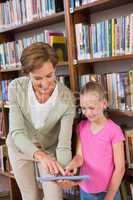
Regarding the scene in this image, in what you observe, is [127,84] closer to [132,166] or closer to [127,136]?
[127,136]

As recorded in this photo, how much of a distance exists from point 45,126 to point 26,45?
3.24ft

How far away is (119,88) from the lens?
193cm

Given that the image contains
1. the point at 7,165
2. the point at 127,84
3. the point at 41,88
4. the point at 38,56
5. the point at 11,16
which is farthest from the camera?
the point at 7,165

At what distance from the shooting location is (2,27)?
9.19 feet

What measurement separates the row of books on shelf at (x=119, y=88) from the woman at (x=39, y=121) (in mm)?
296

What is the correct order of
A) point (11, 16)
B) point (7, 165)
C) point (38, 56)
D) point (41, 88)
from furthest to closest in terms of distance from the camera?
point (7, 165) → point (11, 16) → point (41, 88) → point (38, 56)

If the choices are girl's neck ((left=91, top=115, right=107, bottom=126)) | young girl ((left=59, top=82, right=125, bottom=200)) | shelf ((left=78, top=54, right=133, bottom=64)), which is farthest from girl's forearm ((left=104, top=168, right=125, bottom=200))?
shelf ((left=78, top=54, right=133, bottom=64))

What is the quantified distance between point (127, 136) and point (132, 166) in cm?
18

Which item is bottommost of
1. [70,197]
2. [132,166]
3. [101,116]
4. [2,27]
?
[70,197]

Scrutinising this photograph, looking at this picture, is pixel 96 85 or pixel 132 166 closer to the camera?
pixel 96 85

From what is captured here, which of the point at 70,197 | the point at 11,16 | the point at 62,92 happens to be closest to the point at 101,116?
the point at 62,92

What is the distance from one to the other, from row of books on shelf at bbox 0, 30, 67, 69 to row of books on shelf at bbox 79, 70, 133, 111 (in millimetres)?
388

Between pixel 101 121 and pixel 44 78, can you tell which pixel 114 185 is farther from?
pixel 44 78

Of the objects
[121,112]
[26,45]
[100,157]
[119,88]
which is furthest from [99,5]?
[100,157]
